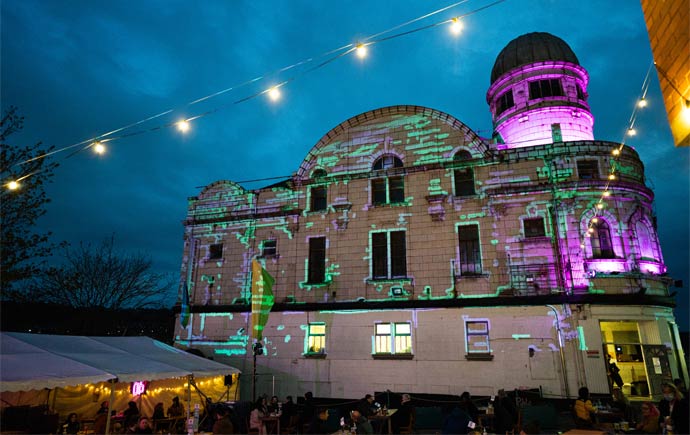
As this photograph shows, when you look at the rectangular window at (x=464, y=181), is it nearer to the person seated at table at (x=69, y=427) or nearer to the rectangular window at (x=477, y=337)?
the rectangular window at (x=477, y=337)

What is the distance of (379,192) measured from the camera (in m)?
21.6

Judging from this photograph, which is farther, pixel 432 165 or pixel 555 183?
pixel 432 165

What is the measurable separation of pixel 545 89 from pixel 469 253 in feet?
40.1

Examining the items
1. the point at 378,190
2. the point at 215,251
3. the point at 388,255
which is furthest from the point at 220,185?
the point at 388,255

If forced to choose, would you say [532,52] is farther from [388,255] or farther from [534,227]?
[388,255]

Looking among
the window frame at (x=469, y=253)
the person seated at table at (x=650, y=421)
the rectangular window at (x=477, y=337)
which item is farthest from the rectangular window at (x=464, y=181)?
the person seated at table at (x=650, y=421)

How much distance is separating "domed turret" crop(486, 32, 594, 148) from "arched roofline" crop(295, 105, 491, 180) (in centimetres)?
387

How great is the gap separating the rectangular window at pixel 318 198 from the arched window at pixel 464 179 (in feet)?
23.1

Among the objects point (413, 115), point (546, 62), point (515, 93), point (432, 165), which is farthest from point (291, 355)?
point (546, 62)

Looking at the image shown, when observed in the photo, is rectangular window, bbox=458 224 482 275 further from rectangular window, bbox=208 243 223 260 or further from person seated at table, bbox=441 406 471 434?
rectangular window, bbox=208 243 223 260

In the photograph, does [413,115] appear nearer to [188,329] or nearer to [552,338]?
[552,338]

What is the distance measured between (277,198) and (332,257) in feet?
16.3

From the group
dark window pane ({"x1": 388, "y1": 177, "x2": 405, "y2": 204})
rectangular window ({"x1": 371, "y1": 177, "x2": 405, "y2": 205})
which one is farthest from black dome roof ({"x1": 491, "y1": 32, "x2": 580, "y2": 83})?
rectangular window ({"x1": 371, "y1": 177, "x2": 405, "y2": 205})

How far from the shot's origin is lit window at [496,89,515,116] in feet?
82.9
